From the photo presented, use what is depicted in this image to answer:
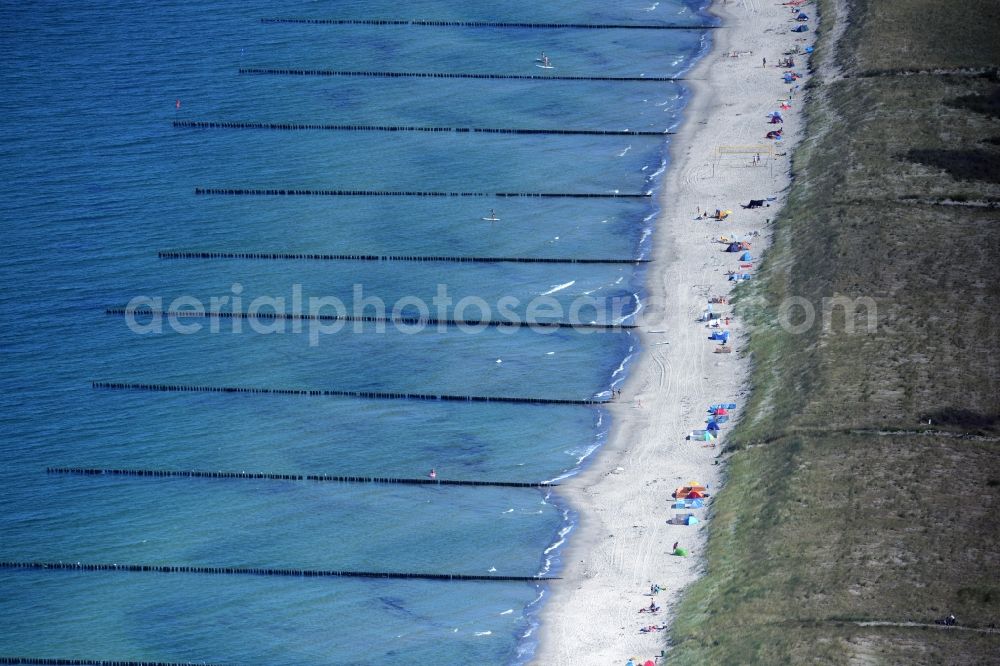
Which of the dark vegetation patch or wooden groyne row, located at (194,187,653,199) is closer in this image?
the dark vegetation patch

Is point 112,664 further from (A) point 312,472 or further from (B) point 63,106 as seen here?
(B) point 63,106

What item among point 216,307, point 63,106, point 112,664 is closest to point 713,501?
point 112,664

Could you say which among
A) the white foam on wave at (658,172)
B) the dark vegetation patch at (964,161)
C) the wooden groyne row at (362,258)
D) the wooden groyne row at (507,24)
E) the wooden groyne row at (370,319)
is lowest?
the wooden groyne row at (370,319)

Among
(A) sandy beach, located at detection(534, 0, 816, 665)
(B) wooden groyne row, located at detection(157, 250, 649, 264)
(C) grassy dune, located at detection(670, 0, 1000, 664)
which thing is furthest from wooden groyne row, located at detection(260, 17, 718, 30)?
(B) wooden groyne row, located at detection(157, 250, 649, 264)

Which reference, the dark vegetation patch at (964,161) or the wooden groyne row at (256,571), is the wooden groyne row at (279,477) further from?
the dark vegetation patch at (964,161)

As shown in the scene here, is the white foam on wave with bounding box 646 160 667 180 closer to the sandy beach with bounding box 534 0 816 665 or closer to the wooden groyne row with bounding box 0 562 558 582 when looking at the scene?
the sandy beach with bounding box 534 0 816 665

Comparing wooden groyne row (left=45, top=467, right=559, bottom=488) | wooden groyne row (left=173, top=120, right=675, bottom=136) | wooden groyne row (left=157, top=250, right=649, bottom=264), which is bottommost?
wooden groyne row (left=45, top=467, right=559, bottom=488)

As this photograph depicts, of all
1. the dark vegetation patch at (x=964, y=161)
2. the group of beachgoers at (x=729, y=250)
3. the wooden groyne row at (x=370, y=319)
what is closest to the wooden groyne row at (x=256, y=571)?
the group of beachgoers at (x=729, y=250)
